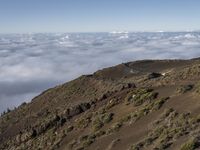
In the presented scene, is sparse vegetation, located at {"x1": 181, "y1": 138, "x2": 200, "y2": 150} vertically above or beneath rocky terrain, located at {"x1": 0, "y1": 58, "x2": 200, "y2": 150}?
above

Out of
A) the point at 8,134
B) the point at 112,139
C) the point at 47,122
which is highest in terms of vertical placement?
the point at 112,139

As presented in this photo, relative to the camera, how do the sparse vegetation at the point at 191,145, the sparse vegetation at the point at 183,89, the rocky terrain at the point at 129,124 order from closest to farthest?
the sparse vegetation at the point at 191,145 → the rocky terrain at the point at 129,124 → the sparse vegetation at the point at 183,89

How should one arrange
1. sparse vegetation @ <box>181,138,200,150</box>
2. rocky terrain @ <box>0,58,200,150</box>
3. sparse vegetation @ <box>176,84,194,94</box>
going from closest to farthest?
sparse vegetation @ <box>181,138,200,150</box> → rocky terrain @ <box>0,58,200,150</box> → sparse vegetation @ <box>176,84,194,94</box>

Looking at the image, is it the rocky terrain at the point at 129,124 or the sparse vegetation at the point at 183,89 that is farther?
the sparse vegetation at the point at 183,89

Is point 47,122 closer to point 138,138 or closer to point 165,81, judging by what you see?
point 165,81

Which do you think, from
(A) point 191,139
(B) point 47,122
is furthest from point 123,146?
(B) point 47,122

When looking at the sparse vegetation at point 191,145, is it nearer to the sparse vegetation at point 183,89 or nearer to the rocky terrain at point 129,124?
Result: the rocky terrain at point 129,124

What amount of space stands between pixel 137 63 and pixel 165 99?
2066 inches

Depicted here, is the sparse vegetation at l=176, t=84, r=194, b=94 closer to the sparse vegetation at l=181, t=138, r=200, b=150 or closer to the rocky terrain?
the rocky terrain

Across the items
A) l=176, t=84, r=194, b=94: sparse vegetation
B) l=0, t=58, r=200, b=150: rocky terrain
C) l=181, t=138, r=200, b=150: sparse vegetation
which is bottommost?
l=0, t=58, r=200, b=150: rocky terrain

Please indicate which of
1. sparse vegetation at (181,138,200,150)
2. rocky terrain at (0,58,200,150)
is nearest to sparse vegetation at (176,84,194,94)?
rocky terrain at (0,58,200,150)

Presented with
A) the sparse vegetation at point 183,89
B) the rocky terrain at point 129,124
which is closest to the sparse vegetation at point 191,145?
the rocky terrain at point 129,124

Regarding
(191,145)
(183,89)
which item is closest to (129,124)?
(183,89)

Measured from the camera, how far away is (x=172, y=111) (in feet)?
83.5
